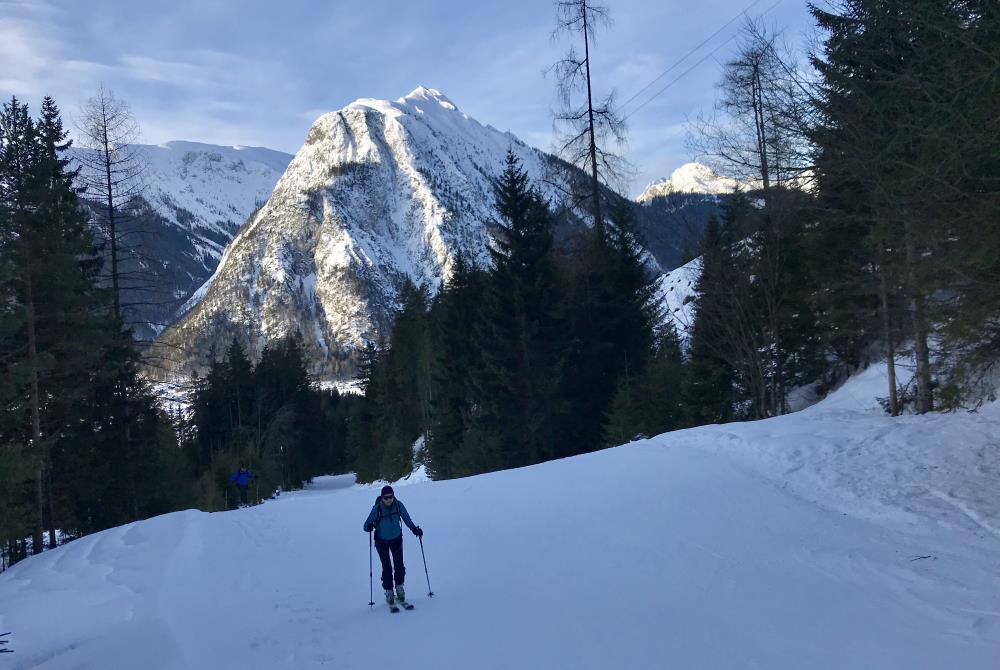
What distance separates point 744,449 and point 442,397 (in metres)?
25.7

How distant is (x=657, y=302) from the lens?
105 feet

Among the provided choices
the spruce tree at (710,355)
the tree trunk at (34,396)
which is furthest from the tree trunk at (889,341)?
the tree trunk at (34,396)

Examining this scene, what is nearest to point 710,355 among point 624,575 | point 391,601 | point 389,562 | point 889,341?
point 889,341

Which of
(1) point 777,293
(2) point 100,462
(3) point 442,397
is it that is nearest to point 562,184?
(1) point 777,293

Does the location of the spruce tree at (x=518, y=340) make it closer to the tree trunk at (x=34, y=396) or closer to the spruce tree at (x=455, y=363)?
the spruce tree at (x=455, y=363)

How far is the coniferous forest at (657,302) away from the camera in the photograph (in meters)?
6.85

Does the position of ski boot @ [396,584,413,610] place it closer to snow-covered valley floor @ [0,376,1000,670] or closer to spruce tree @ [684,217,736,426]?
snow-covered valley floor @ [0,376,1000,670]

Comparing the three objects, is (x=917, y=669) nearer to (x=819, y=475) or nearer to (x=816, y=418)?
(x=819, y=475)

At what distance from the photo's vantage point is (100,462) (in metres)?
24.1

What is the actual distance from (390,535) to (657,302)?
86.2 feet

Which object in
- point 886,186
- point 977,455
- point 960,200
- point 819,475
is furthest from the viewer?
point 819,475

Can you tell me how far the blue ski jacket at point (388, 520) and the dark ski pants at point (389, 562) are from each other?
0.07 m

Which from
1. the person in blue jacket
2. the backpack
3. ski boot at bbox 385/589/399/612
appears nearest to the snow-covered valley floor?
ski boot at bbox 385/589/399/612

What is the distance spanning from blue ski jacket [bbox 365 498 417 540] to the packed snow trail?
2.84ft
